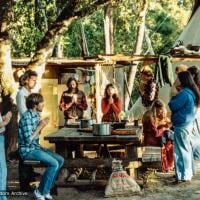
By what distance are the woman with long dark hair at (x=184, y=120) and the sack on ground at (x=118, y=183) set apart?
100cm

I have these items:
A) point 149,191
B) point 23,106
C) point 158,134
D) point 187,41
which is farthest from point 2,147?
point 187,41

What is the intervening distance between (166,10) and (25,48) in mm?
14800

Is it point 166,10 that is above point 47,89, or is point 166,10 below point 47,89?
above

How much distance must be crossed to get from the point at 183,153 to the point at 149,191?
871 mm

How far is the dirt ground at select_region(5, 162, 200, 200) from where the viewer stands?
709cm

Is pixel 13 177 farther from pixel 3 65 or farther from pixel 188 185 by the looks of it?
pixel 188 185

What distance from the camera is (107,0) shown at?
33.7 feet

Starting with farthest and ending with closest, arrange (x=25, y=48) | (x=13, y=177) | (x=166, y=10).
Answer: (x=166, y=10) → (x=25, y=48) → (x=13, y=177)

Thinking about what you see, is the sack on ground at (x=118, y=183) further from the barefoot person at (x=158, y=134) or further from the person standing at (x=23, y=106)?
the barefoot person at (x=158, y=134)

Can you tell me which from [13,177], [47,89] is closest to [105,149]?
[13,177]

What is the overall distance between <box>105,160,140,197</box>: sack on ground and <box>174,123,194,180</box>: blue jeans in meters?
0.98

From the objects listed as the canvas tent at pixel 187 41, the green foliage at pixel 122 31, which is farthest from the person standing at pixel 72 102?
the green foliage at pixel 122 31

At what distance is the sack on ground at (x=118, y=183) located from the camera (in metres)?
7.13

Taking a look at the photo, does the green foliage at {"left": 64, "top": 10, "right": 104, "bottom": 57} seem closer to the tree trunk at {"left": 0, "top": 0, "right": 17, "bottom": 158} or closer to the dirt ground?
the tree trunk at {"left": 0, "top": 0, "right": 17, "bottom": 158}
